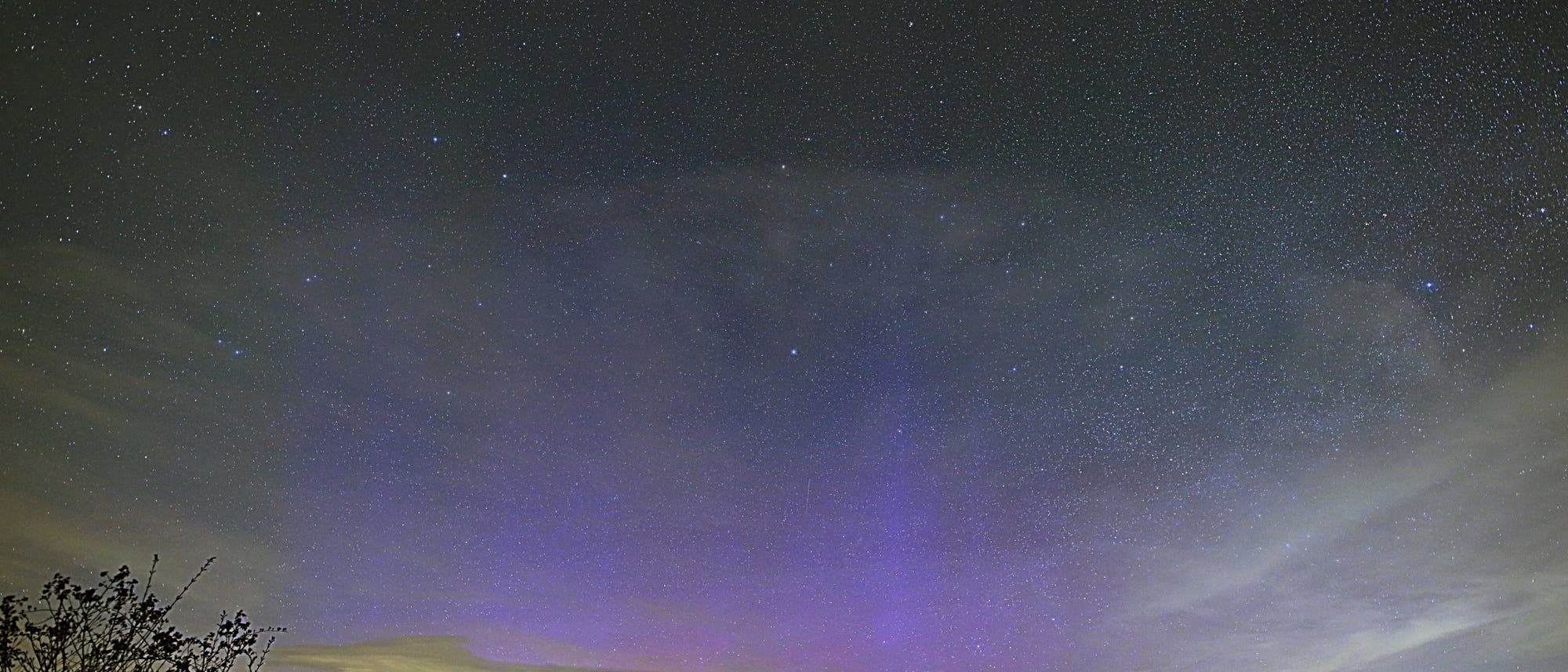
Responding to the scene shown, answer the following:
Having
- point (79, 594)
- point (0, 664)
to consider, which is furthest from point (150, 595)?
point (0, 664)

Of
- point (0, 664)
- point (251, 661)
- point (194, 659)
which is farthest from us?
point (251, 661)

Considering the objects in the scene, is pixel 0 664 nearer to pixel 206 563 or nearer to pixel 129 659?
pixel 129 659

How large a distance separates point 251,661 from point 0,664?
1.33 metres

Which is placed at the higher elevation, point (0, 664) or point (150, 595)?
point (150, 595)

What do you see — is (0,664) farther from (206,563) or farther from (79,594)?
(206,563)

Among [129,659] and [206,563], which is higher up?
[206,563]

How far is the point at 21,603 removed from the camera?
16.4 feet

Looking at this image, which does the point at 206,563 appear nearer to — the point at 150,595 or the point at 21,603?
the point at 150,595

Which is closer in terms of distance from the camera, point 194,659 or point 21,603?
point 21,603

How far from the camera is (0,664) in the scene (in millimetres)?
4957

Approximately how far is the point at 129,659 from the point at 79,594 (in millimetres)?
474

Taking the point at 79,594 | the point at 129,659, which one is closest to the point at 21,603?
the point at 79,594

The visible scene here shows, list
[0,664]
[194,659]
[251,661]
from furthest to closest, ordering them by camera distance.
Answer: [251,661], [194,659], [0,664]

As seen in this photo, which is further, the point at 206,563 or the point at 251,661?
the point at 251,661
